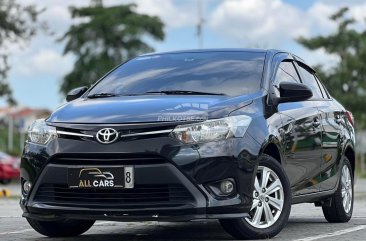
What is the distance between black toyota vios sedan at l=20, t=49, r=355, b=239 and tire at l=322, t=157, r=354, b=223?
1075 mm

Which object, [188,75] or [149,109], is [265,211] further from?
[188,75]

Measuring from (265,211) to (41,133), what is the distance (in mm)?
1880

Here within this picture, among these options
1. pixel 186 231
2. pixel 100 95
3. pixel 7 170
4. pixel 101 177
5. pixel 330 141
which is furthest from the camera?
pixel 7 170

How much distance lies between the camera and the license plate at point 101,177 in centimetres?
609

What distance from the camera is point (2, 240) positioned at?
23.2 ft

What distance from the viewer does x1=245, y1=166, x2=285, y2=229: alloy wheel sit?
6.60 meters

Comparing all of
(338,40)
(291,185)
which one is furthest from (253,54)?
(338,40)

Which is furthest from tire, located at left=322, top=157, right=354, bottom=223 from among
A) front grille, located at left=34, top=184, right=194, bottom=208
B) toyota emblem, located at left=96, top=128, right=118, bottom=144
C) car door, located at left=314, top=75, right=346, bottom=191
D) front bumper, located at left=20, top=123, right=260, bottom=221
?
toyota emblem, located at left=96, top=128, right=118, bottom=144

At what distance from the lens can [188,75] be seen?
7395 mm

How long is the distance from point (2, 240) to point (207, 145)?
210cm

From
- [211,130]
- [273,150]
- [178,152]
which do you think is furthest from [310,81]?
[178,152]

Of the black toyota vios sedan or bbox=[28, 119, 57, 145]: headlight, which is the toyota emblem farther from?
bbox=[28, 119, 57, 145]: headlight

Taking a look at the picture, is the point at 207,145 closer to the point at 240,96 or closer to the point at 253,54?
the point at 240,96

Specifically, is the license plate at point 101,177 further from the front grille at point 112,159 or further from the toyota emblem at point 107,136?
the toyota emblem at point 107,136
